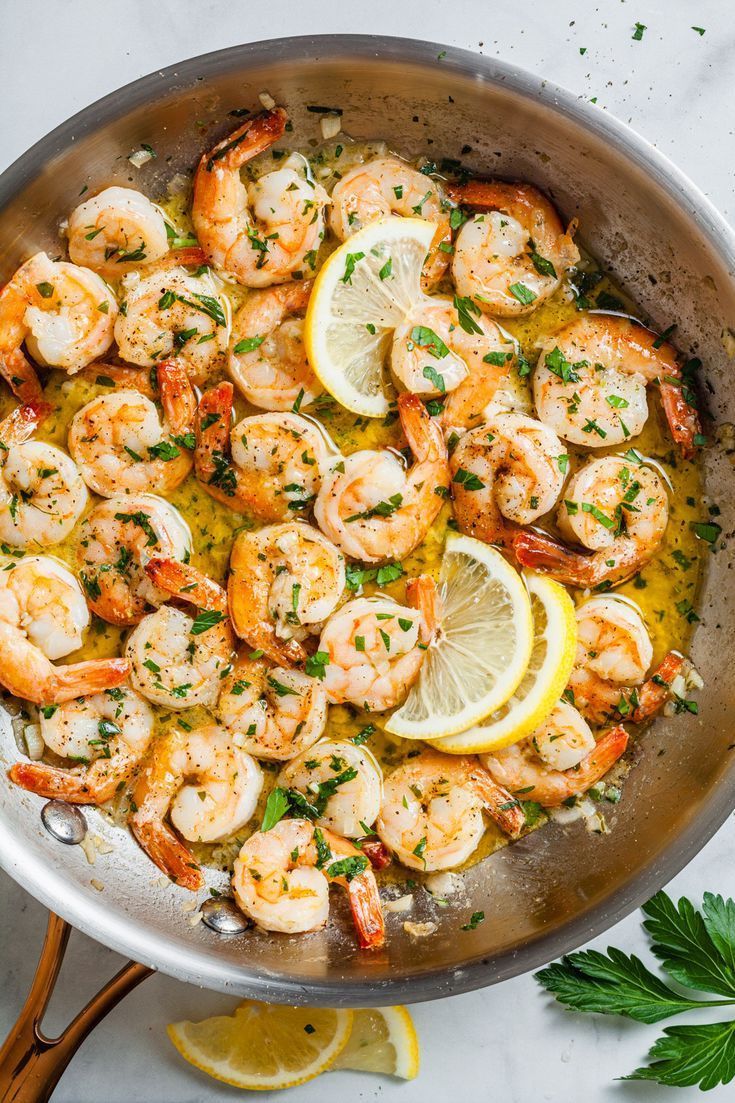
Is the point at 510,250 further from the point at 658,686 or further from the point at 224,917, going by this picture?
the point at 224,917

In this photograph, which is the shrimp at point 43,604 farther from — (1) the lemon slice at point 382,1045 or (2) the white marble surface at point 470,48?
(1) the lemon slice at point 382,1045

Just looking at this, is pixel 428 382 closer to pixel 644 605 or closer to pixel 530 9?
pixel 644 605

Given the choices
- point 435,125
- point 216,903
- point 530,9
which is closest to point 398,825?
point 216,903

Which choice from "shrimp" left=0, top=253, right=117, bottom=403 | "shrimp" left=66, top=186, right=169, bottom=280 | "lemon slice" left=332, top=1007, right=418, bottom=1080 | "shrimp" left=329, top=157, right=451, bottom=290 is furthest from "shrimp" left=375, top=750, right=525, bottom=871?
"shrimp" left=66, top=186, right=169, bottom=280

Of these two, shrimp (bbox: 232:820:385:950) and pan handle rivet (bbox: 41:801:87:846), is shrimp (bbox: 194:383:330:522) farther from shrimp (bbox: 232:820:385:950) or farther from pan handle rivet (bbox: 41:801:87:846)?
pan handle rivet (bbox: 41:801:87:846)

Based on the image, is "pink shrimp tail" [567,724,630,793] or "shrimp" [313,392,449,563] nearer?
"shrimp" [313,392,449,563]
